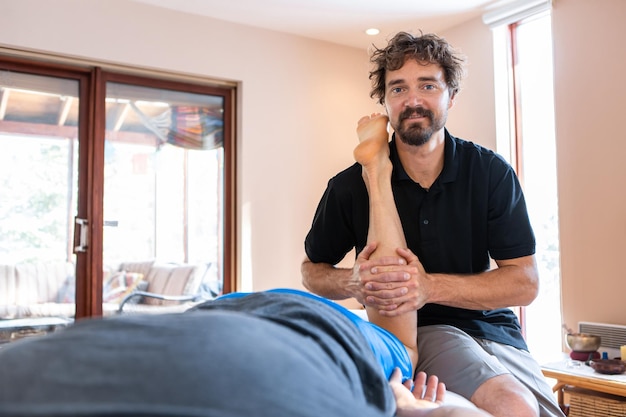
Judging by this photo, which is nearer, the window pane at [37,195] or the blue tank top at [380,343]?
the blue tank top at [380,343]

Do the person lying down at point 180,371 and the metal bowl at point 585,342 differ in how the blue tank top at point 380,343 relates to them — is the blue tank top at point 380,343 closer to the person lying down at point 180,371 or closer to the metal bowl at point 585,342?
the person lying down at point 180,371

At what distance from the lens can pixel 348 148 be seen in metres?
4.66

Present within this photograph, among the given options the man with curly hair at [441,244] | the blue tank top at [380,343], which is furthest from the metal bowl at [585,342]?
the blue tank top at [380,343]

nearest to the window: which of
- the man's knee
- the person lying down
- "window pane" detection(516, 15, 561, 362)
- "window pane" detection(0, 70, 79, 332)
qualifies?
"window pane" detection(0, 70, 79, 332)

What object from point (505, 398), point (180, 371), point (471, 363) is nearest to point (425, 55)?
point (471, 363)

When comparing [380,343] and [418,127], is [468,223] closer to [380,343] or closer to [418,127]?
[418,127]

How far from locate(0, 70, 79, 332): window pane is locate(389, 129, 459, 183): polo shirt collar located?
95.7 inches

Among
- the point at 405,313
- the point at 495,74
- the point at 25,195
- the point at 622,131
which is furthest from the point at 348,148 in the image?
the point at 405,313

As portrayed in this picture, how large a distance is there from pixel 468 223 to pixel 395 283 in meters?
0.38

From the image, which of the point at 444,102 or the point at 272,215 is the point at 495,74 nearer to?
the point at 272,215

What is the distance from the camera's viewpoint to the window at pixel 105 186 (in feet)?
11.6

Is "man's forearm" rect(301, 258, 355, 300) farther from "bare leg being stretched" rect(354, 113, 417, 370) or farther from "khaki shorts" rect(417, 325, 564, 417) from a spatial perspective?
"khaki shorts" rect(417, 325, 564, 417)

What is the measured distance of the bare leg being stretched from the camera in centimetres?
163

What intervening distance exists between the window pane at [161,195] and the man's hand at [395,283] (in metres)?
2.53
